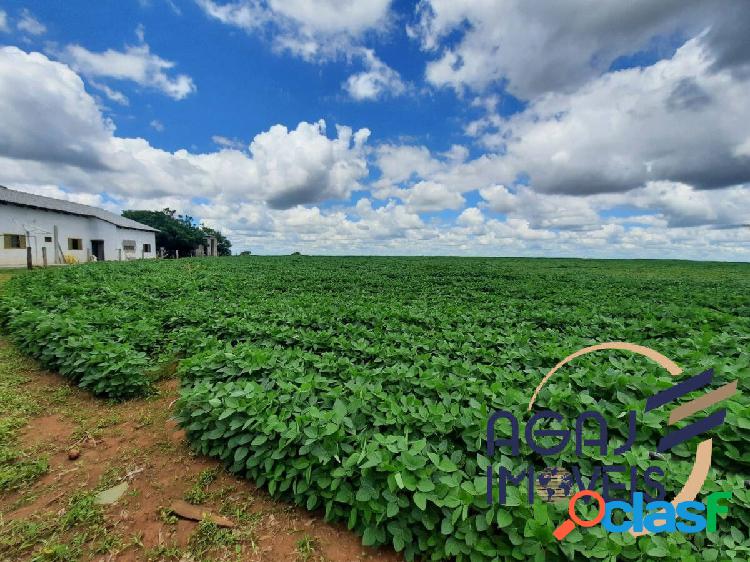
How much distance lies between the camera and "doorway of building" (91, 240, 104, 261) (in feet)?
109

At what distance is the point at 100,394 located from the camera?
16.7ft

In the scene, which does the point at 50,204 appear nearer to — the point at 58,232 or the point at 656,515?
the point at 58,232

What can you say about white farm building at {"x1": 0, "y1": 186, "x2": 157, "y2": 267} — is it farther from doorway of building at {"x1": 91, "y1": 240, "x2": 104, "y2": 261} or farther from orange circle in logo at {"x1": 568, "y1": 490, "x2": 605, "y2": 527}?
orange circle in logo at {"x1": 568, "y1": 490, "x2": 605, "y2": 527}

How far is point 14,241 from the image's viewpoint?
24.5 m

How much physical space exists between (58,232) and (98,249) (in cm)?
525

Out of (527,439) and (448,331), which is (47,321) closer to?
(448,331)

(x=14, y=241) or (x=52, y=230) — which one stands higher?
(x=52, y=230)

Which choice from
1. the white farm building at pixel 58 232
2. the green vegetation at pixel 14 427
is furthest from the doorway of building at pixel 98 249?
the green vegetation at pixel 14 427

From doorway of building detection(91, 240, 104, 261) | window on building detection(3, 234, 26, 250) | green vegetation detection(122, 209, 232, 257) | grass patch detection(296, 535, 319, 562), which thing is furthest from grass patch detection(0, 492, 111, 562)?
green vegetation detection(122, 209, 232, 257)

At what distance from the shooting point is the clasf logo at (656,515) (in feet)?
7.57

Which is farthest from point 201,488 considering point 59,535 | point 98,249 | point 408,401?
point 98,249

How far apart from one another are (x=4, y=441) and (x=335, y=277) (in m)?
13.5

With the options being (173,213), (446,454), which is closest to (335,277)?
(446,454)

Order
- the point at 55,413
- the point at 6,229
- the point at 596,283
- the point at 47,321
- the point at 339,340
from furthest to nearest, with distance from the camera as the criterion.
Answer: the point at 6,229
the point at 596,283
the point at 47,321
the point at 339,340
the point at 55,413
